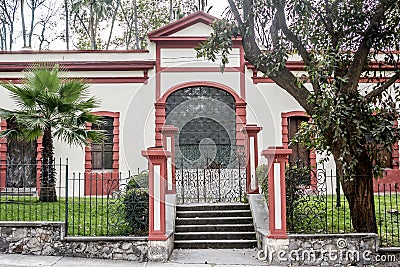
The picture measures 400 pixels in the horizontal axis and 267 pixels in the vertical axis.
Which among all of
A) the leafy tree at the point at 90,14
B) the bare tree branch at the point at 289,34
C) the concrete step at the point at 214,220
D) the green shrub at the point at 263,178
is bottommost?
the concrete step at the point at 214,220

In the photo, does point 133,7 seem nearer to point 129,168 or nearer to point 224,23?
point 129,168

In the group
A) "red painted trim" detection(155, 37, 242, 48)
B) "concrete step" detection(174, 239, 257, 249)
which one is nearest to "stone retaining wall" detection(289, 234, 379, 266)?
"concrete step" detection(174, 239, 257, 249)

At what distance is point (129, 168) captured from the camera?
15.6 metres

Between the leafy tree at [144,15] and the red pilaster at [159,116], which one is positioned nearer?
the red pilaster at [159,116]

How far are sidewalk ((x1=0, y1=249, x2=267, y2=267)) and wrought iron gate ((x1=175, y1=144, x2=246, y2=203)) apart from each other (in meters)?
2.14

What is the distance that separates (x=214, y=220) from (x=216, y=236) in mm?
412

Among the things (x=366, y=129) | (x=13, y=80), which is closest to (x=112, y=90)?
(x=13, y=80)

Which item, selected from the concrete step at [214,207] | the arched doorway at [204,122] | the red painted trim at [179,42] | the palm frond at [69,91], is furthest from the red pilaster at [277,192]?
the red painted trim at [179,42]

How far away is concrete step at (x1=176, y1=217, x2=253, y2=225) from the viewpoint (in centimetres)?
918

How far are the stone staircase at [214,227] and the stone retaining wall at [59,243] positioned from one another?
105 cm

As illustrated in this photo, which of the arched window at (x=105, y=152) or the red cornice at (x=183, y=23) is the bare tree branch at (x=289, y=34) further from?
the arched window at (x=105, y=152)

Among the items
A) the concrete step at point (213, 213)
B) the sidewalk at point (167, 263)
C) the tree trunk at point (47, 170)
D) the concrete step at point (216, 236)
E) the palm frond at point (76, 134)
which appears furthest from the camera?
the tree trunk at point (47, 170)

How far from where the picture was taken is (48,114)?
37.9 feet

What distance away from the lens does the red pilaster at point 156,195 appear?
25.8 ft
